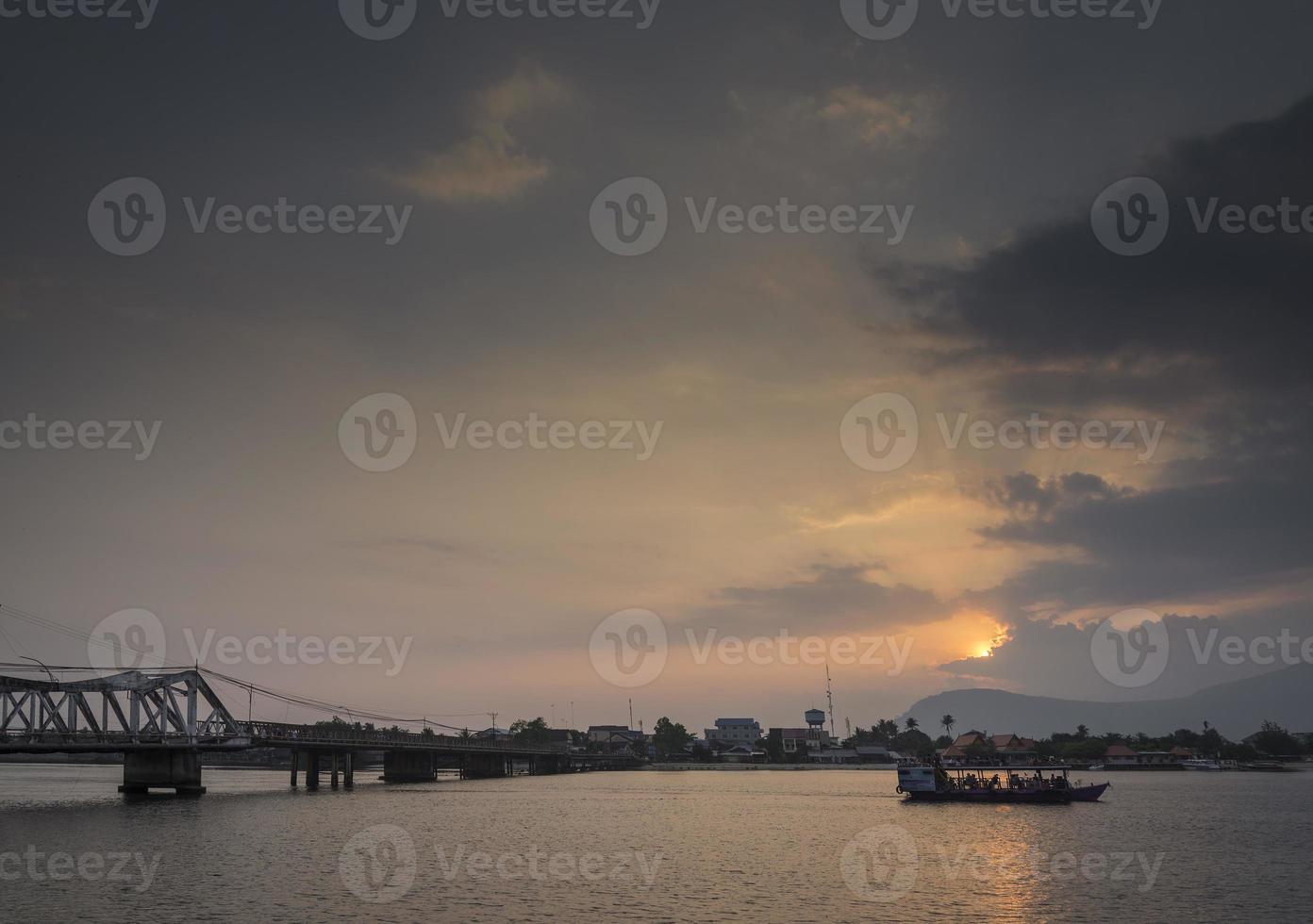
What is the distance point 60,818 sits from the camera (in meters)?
A: 87.2

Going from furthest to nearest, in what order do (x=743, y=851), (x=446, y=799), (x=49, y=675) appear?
(x=446, y=799)
(x=49, y=675)
(x=743, y=851)

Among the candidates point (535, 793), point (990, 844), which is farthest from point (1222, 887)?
point (535, 793)

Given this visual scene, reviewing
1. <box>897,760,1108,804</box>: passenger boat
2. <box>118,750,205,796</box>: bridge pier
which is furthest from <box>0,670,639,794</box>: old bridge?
<box>897,760,1108,804</box>: passenger boat

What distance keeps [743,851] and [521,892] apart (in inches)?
952

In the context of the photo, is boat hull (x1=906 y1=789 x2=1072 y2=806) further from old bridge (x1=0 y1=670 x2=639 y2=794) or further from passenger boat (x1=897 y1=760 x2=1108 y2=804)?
old bridge (x1=0 y1=670 x2=639 y2=794)

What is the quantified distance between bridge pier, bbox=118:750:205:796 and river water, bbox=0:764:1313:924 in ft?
31.0

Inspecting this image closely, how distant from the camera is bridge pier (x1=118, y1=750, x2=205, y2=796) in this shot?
120 m

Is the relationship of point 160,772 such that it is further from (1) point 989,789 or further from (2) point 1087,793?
(2) point 1087,793

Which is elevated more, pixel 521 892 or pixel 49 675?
pixel 49 675

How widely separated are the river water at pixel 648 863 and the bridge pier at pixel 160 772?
9.45 meters

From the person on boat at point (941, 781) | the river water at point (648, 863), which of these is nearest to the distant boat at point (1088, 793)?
the river water at point (648, 863)

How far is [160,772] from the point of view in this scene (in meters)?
122

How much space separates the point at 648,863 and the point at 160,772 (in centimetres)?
8821

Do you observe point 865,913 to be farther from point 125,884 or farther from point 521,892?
point 125,884
